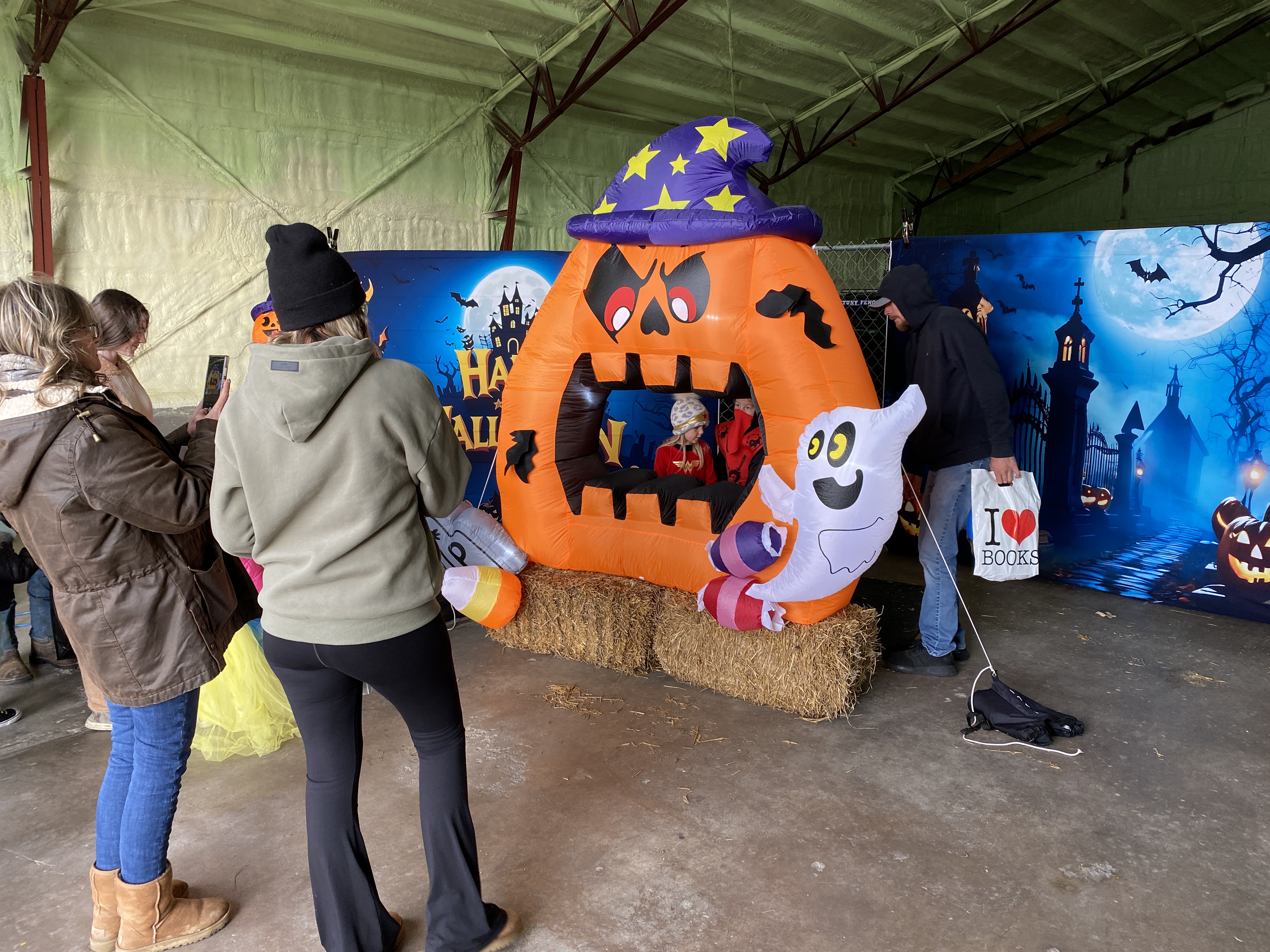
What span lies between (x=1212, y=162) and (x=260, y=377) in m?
13.8

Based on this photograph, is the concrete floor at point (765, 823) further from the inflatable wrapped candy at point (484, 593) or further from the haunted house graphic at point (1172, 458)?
the haunted house graphic at point (1172, 458)

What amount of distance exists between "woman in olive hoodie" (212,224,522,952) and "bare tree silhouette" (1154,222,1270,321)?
14.0 feet

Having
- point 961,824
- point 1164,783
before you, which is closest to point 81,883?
point 961,824

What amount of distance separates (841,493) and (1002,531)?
897 mm

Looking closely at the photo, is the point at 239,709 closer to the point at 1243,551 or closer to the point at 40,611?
the point at 40,611

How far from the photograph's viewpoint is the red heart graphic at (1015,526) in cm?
350

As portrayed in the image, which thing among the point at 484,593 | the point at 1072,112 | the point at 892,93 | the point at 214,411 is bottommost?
the point at 484,593

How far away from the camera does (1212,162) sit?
11750 millimetres

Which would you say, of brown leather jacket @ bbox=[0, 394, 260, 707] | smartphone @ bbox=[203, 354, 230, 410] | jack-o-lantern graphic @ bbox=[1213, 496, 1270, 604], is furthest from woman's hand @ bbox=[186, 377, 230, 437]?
jack-o-lantern graphic @ bbox=[1213, 496, 1270, 604]

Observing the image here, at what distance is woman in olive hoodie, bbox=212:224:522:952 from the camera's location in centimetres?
171

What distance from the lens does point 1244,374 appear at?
444cm

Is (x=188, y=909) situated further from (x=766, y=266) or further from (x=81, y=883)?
(x=766, y=266)

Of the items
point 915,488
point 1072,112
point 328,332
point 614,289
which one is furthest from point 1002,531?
point 1072,112

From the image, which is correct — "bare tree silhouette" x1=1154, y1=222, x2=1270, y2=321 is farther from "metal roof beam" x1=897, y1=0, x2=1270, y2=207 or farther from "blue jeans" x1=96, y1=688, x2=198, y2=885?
"metal roof beam" x1=897, y1=0, x2=1270, y2=207
